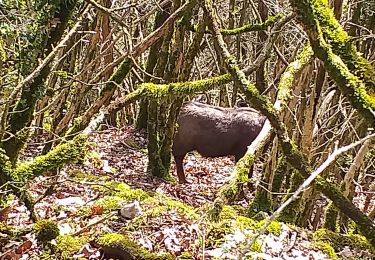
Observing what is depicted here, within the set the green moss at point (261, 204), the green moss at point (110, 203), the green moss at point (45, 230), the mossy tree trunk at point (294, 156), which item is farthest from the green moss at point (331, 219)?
the green moss at point (45, 230)

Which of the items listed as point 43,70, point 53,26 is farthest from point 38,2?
point 43,70

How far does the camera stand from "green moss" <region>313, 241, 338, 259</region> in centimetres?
528

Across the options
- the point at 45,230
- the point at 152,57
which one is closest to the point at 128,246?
the point at 45,230

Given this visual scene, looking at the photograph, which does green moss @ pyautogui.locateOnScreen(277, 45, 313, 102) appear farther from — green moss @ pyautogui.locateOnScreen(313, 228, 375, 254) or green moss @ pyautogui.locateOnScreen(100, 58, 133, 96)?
green moss @ pyautogui.locateOnScreen(100, 58, 133, 96)

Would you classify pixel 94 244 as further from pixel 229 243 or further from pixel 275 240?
pixel 275 240

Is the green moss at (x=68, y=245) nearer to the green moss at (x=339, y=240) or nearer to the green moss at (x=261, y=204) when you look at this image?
the green moss at (x=339, y=240)

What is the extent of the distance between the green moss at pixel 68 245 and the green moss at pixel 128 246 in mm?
176

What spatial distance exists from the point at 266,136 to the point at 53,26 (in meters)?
2.22

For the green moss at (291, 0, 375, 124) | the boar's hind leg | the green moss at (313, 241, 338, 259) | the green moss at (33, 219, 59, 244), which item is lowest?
the boar's hind leg

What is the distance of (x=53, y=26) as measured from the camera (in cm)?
425

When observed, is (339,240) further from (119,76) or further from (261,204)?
(119,76)

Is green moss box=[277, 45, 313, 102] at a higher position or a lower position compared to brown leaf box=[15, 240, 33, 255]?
higher

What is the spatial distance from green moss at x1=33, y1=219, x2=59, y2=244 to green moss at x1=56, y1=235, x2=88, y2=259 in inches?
9.8

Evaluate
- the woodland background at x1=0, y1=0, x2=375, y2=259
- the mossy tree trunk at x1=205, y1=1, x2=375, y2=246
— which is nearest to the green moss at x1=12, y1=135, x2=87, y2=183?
the woodland background at x1=0, y1=0, x2=375, y2=259
